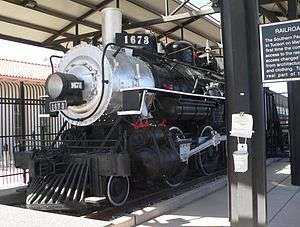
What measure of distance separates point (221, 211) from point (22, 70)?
1689cm

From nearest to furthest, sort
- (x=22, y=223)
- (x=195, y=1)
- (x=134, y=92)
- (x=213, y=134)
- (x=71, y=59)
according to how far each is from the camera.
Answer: (x=22, y=223) < (x=134, y=92) < (x=71, y=59) < (x=213, y=134) < (x=195, y=1)

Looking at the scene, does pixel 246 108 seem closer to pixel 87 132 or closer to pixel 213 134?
pixel 87 132

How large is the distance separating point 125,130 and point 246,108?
11.0 feet

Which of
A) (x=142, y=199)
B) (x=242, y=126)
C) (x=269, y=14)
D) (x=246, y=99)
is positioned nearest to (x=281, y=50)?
(x=246, y=99)

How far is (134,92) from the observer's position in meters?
6.78

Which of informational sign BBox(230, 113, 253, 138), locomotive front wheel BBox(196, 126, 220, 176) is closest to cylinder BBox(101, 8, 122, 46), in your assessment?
locomotive front wheel BBox(196, 126, 220, 176)

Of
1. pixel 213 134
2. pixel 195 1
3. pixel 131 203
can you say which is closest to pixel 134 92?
pixel 131 203

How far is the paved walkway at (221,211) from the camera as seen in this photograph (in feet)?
18.8

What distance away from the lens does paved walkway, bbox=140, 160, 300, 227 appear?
5.73 meters

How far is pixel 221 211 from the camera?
648 cm

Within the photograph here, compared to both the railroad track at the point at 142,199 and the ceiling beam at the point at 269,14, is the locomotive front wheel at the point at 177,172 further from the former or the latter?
the ceiling beam at the point at 269,14

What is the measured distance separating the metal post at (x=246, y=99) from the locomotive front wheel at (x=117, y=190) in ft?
8.98

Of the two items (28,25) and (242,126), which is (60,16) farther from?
(242,126)

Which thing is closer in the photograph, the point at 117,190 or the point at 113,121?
the point at 117,190
